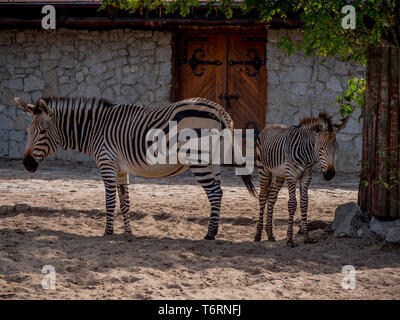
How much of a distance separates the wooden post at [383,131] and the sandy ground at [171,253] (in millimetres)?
583

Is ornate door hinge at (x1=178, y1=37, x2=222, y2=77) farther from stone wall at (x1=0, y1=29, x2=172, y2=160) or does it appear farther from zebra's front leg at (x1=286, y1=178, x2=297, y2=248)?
zebra's front leg at (x1=286, y1=178, x2=297, y2=248)

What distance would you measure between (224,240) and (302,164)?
4.31 ft

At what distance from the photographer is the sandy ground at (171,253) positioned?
15.4ft

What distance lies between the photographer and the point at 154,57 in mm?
12625

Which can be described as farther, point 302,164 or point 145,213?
point 145,213

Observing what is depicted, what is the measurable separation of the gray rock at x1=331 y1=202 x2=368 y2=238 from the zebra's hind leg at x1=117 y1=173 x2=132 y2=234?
2.51 meters

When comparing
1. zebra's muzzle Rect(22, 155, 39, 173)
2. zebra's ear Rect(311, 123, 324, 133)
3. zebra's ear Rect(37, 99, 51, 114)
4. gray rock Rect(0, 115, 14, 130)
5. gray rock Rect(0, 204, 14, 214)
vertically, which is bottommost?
gray rock Rect(0, 204, 14, 214)

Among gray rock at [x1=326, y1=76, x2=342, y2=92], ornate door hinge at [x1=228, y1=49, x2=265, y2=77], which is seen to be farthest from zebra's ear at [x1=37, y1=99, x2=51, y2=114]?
gray rock at [x1=326, y1=76, x2=342, y2=92]

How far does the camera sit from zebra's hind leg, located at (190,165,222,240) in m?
6.79

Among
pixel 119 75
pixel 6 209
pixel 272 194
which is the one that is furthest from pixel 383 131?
pixel 119 75

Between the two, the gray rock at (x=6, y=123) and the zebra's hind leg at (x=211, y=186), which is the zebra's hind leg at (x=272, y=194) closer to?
the zebra's hind leg at (x=211, y=186)

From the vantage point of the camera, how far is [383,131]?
661 centimetres
